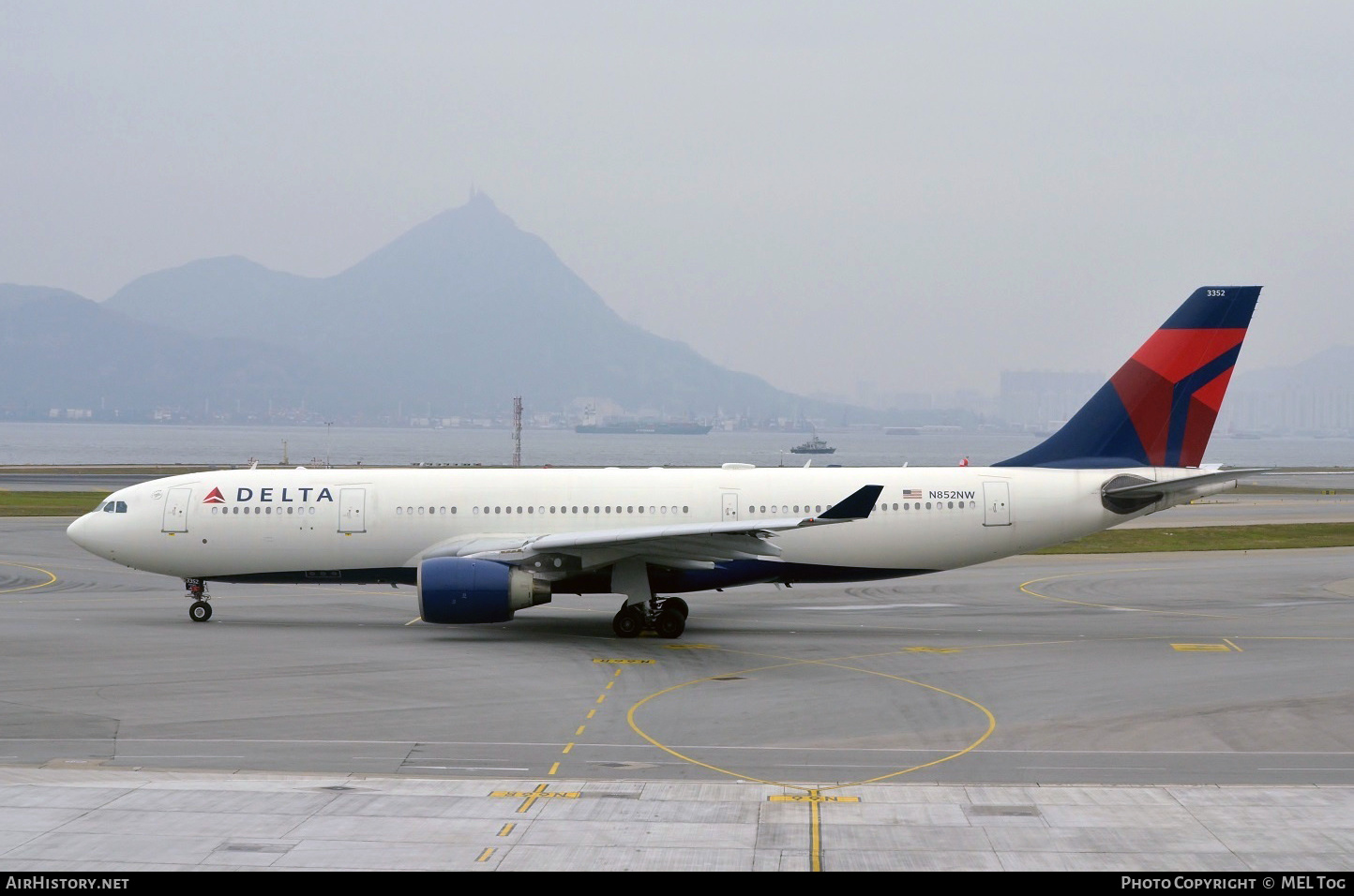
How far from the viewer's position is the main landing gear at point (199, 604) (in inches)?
1180

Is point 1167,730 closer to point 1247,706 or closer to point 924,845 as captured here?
Answer: point 1247,706

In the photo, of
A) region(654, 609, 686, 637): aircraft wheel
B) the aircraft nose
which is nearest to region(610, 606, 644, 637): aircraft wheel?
region(654, 609, 686, 637): aircraft wheel

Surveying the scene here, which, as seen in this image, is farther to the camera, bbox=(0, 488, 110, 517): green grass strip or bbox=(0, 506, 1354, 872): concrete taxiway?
bbox=(0, 488, 110, 517): green grass strip

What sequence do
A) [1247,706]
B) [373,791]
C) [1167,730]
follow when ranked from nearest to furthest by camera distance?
[373,791] → [1167,730] → [1247,706]

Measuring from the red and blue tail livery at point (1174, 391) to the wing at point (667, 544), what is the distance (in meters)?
6.72

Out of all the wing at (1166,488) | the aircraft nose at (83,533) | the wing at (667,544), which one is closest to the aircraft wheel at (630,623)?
the wing at (667,544)

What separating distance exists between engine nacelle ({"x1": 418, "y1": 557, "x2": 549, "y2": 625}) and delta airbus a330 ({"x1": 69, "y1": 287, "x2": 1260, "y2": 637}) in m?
1.59

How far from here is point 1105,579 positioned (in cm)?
3853

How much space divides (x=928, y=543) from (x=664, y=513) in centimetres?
637

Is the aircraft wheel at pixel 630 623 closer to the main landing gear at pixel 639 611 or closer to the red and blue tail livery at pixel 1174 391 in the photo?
the main landing gear at pixel 639 611

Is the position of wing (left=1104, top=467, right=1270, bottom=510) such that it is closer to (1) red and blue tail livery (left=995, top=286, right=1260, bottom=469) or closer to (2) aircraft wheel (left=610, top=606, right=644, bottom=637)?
(1) red and blue tail livery (left=995, top=286, right=1260, bottom=469)

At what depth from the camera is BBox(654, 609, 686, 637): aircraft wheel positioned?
91.5 feet

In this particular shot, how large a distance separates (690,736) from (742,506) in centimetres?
1162
